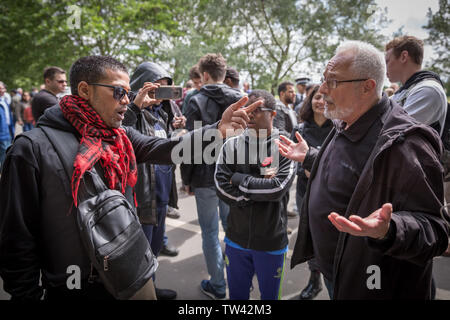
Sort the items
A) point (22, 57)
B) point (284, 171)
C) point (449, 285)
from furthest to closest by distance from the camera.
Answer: point (22, 57), point (449, 285), point (284, 171)

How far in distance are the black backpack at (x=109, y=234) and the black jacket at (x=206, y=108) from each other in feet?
5.74

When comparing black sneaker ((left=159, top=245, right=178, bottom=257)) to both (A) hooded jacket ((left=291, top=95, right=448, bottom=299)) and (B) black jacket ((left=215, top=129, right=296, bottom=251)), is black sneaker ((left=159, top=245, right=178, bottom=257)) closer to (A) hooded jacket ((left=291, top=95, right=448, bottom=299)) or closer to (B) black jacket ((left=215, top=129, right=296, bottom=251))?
(B) black jacket ((left=215, top=129, right=296, bottom=251))

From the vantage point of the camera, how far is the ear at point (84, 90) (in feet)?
5.37

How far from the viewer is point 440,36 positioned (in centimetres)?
1253

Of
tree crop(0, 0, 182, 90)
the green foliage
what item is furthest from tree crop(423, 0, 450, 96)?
tree crop(0, 0, 182, 90)

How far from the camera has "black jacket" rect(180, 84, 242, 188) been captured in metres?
3.22

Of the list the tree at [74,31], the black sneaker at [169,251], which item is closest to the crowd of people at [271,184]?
the black sneaker at [169,251]

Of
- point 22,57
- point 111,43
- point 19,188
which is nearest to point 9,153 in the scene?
point 19,188

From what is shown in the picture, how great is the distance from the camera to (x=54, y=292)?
1504mm

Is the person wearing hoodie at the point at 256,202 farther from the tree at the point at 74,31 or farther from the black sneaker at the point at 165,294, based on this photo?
the tree at the point at 74,31

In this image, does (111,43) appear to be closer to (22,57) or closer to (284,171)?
(22,57)

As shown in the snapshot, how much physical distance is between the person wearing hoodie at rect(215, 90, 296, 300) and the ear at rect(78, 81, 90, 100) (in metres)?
1.22

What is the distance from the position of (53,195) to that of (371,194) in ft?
5.20

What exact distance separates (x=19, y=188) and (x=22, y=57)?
1462 centimetres
